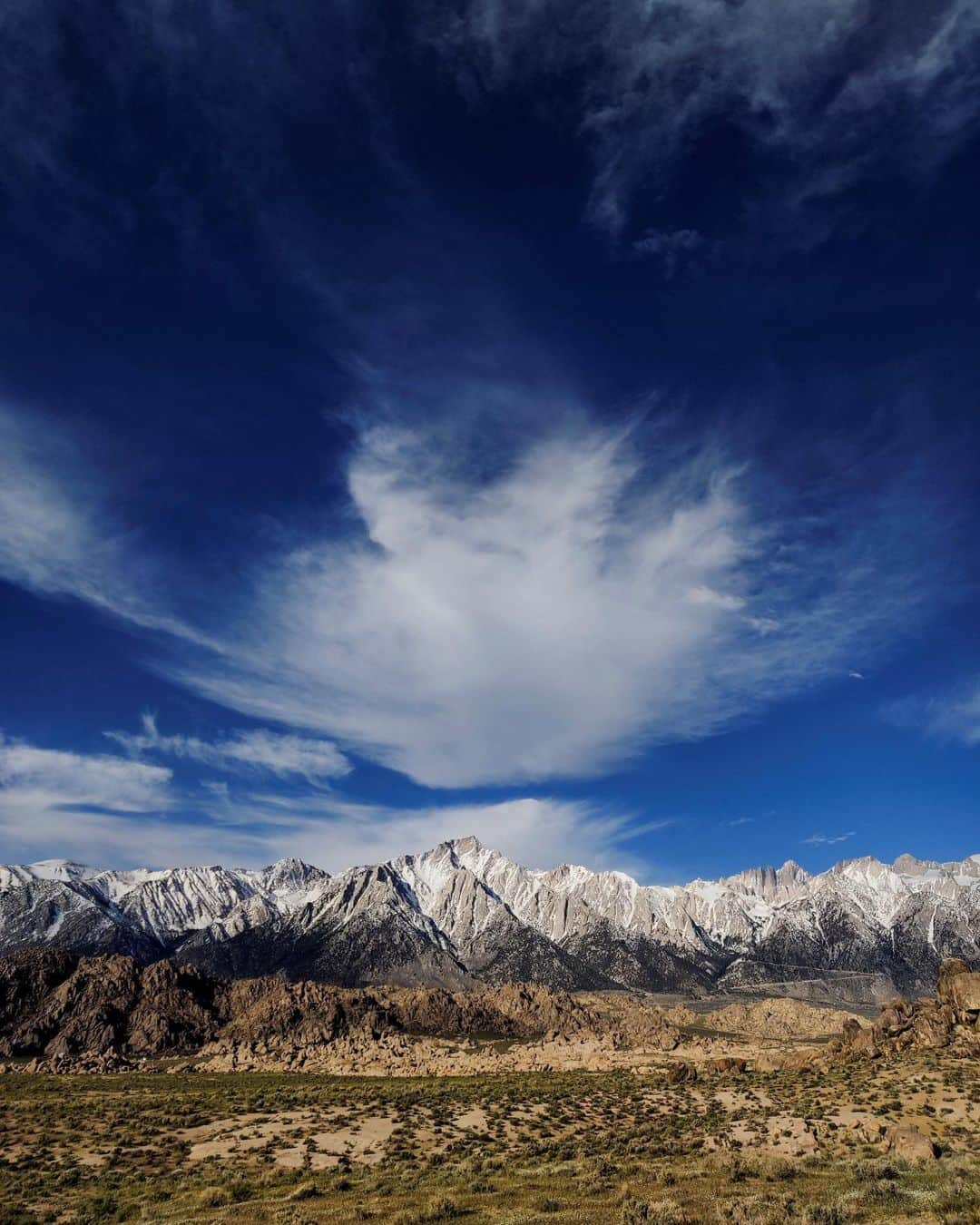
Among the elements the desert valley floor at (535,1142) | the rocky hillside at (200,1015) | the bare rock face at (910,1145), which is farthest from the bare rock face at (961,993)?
the rocky hillside at (200,1015)

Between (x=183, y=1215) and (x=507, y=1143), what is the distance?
21386mm

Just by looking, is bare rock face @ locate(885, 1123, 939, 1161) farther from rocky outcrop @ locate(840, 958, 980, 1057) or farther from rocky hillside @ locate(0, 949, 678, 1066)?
rocky hillside @ locate(0, 949, 678, 1066)

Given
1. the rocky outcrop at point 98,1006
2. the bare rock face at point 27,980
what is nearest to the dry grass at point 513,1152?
the rocky outcrop at point 98,1006

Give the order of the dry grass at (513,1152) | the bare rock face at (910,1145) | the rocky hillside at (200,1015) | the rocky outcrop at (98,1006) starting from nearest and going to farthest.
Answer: the dry grass at (513,1152) → the bare rock face at (910,1145) → the rocky outcrop at (98,1006) → the rocky hillside at (200,1015)

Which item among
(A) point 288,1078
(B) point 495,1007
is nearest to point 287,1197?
(A) point 288,1078

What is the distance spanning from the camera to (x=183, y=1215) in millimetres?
28844

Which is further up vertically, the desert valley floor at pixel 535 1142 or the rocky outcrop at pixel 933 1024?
the rocky outcrop at pixel 933 1024

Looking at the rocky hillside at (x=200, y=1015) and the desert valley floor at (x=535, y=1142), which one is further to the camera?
the rocky hillside at (x=200, y=1015)

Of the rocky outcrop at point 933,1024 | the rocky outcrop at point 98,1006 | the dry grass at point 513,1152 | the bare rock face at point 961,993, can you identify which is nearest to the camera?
the dry grass at point 513,1152

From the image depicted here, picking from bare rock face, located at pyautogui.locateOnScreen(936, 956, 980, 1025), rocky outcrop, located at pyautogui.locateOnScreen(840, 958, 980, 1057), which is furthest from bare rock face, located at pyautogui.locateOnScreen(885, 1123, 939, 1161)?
bare rock face, located at pyautogui.locateOnScreen(936, 956, 980, 1025)

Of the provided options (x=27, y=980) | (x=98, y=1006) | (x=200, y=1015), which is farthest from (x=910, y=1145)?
(x=27, y=980)

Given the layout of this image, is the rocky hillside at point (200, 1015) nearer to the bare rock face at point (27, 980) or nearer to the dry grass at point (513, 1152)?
the bare rock face at point (27, 980)

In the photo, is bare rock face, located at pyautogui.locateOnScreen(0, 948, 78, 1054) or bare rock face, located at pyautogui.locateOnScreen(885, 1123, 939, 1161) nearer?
bare rock face, located at pyautogui.locateOnScreen(885, 1123, 939, 1161)

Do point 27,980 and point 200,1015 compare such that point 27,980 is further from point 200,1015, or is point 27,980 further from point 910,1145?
point 910,1145
